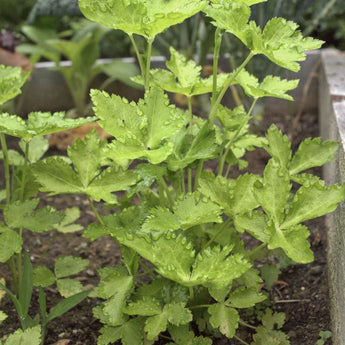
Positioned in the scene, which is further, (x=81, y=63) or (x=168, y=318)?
(x=81, y=63)

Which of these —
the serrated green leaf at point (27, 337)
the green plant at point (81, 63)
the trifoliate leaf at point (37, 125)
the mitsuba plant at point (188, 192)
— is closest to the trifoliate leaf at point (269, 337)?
the mitsuba plant at point (188, 192)

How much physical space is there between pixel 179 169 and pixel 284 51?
322 mm

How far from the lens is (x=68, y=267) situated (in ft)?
5.00

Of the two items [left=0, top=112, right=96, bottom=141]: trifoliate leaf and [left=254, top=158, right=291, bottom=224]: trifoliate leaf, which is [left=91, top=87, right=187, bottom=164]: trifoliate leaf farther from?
[left=254, top=158, right=291, bottom=224]: trifoliate leaf

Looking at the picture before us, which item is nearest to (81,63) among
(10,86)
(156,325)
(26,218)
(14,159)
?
(14,159)

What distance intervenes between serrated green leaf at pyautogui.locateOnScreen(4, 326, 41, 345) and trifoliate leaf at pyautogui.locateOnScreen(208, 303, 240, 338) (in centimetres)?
36

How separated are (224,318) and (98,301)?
1.60ft

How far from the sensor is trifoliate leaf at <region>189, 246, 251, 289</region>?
1.09m

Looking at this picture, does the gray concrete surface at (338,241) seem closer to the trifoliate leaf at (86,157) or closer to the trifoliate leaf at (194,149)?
the trifoliate leaf at (194,149)

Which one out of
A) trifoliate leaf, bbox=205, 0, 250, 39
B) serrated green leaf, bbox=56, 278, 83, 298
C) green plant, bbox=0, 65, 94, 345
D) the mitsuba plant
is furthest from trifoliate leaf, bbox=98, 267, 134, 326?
trifoliate leaf, bbox=205, 0, 250, 39

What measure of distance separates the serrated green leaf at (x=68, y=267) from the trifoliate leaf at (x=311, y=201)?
1.93 ft

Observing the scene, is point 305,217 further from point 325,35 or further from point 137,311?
point 325,35

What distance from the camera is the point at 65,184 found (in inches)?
51.3

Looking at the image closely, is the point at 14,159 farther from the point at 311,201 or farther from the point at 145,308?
the point at 311,201
